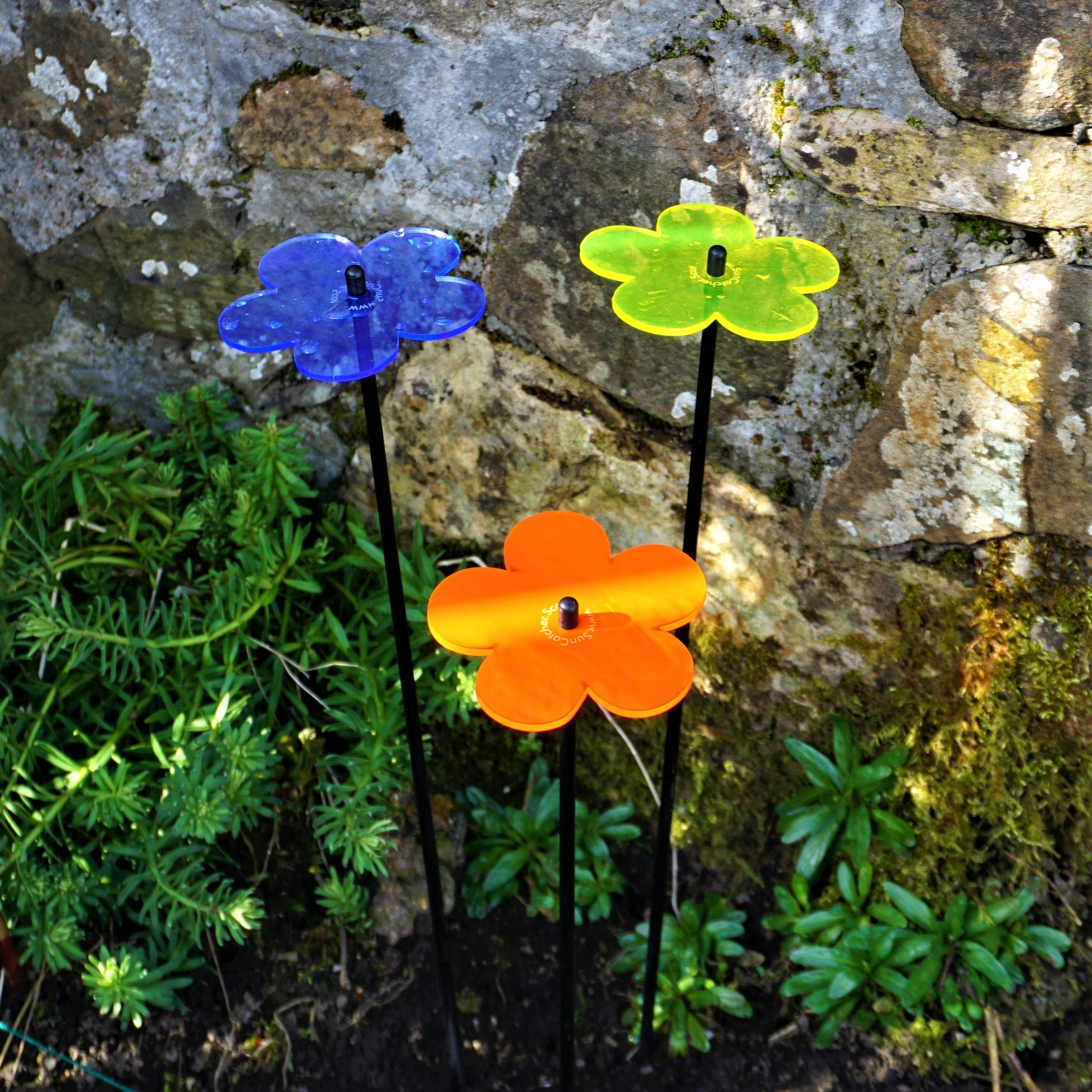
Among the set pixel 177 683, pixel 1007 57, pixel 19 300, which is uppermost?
pixel 1007 57

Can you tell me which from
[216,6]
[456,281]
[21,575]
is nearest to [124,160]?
[216,6]

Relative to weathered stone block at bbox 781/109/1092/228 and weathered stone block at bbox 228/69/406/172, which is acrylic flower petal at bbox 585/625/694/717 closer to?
weathered stone block at bbox 781/109/1092/228

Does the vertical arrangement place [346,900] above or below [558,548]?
below

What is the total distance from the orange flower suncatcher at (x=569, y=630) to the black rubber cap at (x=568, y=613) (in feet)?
0.11

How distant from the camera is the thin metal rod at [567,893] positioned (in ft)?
4.83

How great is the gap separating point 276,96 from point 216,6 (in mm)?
186

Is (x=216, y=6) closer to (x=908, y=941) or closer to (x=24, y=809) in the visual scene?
(x=24, y=809)

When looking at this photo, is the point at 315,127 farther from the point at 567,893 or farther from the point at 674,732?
the point at 567,893

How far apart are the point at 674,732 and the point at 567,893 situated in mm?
315

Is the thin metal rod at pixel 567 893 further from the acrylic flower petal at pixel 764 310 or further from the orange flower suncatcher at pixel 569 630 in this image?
the acrylic flower petal at pixel 764 310

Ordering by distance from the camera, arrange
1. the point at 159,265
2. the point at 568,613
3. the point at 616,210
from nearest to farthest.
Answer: the point at 568,613 → the point at 616,210 → the point at 159,265

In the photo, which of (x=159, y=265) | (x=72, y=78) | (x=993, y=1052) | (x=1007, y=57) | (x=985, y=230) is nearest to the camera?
(x=1007, y=57)

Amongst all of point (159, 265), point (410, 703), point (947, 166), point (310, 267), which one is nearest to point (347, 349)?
point (310, 267)

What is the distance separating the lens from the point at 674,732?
175cm
